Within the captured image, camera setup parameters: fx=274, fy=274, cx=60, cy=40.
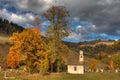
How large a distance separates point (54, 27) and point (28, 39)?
29.7 feet

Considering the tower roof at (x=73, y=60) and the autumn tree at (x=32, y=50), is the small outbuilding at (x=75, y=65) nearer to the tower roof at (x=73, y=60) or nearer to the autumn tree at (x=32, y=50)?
the tower roof at (x=73, y=60)

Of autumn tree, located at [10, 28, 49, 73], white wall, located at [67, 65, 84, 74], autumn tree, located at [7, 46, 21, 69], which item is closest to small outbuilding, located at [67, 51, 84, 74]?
white wall, located at [67, 65, 84, 74]

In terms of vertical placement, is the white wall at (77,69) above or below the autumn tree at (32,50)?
below

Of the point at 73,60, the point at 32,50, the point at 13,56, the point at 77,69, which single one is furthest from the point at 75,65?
the point at 13,56

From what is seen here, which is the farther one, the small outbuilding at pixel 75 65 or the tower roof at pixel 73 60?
the tower roof at pixel 73 60

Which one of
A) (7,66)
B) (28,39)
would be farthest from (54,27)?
(7,66)

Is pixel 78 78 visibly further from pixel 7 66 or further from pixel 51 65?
pixel 7 66

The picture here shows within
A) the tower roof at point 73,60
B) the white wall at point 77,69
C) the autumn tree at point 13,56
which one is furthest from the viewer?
the tower roof at point 73,60

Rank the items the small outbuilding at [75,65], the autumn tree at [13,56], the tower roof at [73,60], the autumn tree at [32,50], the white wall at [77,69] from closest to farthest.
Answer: the autumn tree at [32,50], the autumn tree at [13,56], the white wall at [77,69], the small outbuilding at [75,65], the tower roof at [73,60]

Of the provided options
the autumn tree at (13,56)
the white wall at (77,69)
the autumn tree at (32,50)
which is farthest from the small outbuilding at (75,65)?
the autumn tree at (13,56)

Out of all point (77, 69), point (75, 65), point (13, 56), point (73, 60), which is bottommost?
point (77, 69)

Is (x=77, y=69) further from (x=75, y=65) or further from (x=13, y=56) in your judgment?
(x=13, y=56)

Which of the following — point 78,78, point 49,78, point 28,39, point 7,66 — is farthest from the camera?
point 7,66

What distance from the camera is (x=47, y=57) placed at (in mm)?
86125
